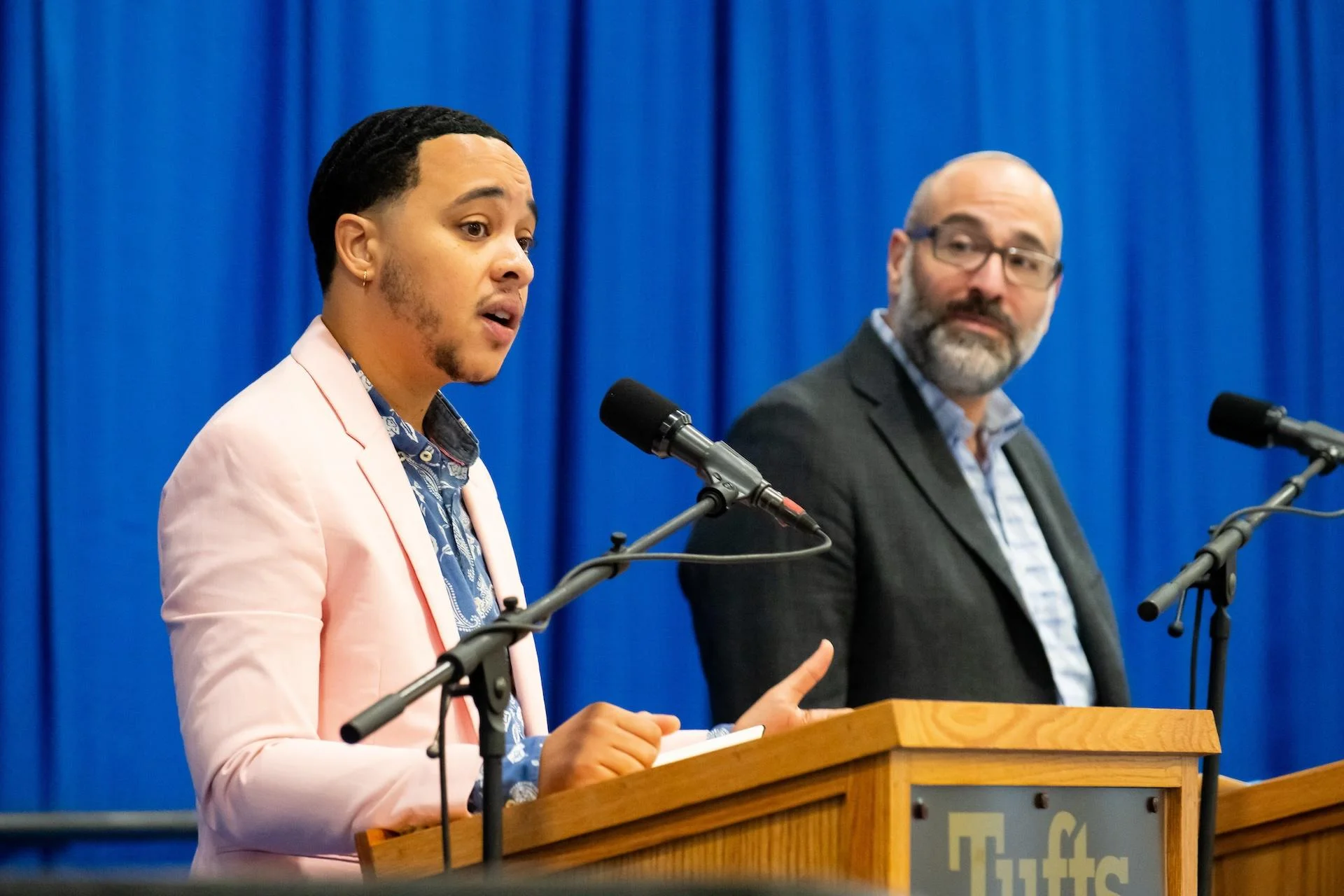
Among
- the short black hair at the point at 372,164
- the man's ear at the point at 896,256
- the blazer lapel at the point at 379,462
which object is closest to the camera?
the blazer lapel at the point at 379,462

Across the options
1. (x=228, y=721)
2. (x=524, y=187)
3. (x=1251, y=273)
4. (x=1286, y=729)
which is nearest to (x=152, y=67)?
(x=524, y=187)

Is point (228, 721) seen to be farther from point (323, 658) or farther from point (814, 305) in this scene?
point (814, 305)

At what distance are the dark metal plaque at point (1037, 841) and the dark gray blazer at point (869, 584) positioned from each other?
1.15 meters

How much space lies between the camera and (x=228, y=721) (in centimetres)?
168

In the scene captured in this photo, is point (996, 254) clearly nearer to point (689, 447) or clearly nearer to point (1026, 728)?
point (689, 447)

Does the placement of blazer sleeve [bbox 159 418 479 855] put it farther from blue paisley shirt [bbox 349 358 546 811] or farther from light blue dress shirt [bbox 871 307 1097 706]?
light blue dress shirt [bbox 871 307 1097 706]

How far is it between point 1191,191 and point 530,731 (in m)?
2.69

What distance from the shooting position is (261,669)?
1687mm

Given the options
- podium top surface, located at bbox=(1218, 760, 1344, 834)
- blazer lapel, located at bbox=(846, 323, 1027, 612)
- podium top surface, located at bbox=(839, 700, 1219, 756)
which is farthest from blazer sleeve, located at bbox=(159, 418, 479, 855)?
blazer lapel, located at bbox=(846, 323, 1027, 612)

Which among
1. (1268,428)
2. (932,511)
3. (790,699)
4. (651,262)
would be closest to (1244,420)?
(1268,428)

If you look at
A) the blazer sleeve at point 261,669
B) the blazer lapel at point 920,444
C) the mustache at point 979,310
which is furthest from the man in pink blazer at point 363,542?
the mustache at point 979,310

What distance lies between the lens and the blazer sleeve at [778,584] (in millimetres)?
2723

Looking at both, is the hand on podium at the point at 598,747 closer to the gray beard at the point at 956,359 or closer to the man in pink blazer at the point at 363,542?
the man in pink blazer at the point at 363,542

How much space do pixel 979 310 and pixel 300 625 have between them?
1.77 m
